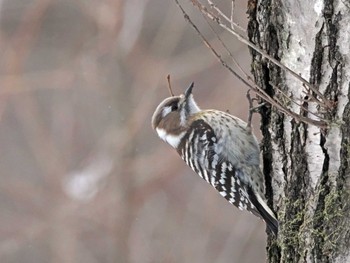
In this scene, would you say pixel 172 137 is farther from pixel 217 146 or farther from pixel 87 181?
pixel 87 181

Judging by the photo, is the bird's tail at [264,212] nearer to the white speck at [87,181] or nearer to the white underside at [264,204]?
the white underside at [264,204]

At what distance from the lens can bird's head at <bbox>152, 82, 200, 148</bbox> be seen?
3.93 metres

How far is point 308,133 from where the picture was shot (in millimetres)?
2422

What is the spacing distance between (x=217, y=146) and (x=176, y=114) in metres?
0.32

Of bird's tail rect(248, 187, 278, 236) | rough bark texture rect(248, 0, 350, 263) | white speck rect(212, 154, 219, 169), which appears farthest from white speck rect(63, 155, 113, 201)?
rough bark texture rect(248, 0, 350, 263)

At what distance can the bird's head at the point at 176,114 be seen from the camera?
3.93m

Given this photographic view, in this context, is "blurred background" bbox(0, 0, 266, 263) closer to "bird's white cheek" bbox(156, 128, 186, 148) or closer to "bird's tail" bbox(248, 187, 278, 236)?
"bird's white cheek" bbox(156, 128, 186, 148)

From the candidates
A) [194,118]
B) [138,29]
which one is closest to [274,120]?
[194,118]

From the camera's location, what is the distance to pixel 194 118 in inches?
155

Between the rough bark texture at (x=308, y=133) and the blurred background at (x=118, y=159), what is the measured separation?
3436mm

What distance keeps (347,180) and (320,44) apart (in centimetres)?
42

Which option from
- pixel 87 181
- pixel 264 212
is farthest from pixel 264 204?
pixel 87 181

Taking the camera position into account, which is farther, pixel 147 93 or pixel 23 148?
pixel 23 148

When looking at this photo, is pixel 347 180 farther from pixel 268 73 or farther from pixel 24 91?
pixel 24 91
